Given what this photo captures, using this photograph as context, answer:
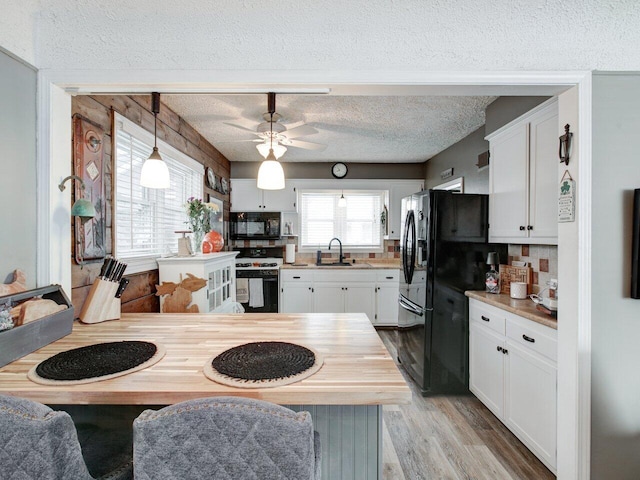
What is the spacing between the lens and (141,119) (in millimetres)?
2322

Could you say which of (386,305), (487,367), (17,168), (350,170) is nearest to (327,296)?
(386,305)

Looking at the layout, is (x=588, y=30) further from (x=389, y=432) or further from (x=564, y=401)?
(x=389, y=432)

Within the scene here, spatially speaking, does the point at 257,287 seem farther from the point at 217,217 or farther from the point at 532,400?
the point at 532,400

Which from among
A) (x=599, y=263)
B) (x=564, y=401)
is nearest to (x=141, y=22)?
(x=599, y=263)

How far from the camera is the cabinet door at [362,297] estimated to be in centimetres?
452

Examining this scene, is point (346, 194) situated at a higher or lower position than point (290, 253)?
higher

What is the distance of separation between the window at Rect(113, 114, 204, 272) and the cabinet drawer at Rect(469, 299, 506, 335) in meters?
2.63

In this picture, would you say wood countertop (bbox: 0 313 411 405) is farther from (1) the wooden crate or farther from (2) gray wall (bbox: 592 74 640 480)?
(2) gray wall (bbox: 592 74 640 480)

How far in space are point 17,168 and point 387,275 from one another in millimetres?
4013

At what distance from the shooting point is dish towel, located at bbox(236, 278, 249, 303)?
4.34 meters

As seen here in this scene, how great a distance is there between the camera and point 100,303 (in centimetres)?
176

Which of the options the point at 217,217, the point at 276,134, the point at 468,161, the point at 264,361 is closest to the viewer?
the point at 264,361

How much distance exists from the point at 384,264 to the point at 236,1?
4.13 m

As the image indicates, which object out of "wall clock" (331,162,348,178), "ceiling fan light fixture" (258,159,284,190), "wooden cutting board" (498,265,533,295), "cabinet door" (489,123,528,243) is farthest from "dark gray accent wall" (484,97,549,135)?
"wall clock" (331,162,348,178)
